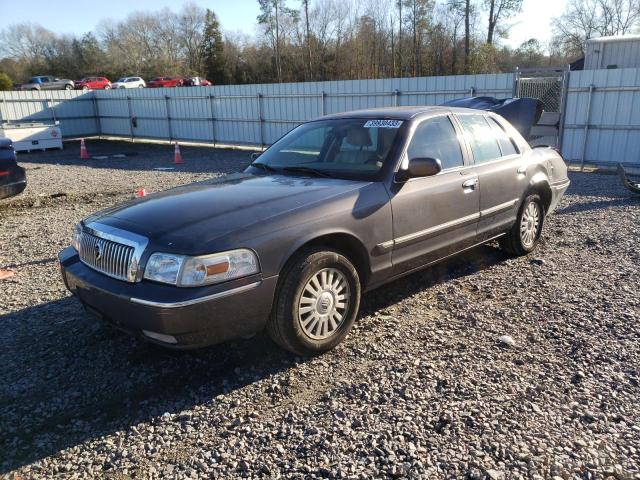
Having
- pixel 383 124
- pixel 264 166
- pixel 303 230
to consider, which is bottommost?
pixel 303 230

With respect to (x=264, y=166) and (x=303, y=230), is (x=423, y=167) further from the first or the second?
(x=264, y=166)

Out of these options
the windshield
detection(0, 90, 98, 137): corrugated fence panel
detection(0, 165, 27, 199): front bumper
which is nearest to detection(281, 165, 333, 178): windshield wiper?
the windshield

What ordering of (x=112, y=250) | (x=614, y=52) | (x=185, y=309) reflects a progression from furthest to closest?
1. (x=614, y=52)
2. (x=112, y=250)
3. (x=185, y=309)

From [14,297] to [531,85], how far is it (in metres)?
12.8

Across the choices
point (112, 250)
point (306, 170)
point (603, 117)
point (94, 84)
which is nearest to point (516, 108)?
point (603, 117)

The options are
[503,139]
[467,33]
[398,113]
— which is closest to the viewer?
[398,113]

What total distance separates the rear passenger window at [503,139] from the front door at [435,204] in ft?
2.62

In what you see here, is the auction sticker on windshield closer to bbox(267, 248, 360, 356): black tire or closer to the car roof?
the car roof

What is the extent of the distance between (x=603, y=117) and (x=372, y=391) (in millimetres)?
12300

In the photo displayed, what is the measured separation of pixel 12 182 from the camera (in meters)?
7.87

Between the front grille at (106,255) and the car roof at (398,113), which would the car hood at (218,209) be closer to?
the front grille at (106,255)

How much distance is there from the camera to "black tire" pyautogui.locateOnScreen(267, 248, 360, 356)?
3373 mm

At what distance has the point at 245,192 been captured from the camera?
3.90 m

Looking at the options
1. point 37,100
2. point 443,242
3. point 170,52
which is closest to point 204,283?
point 443,242
